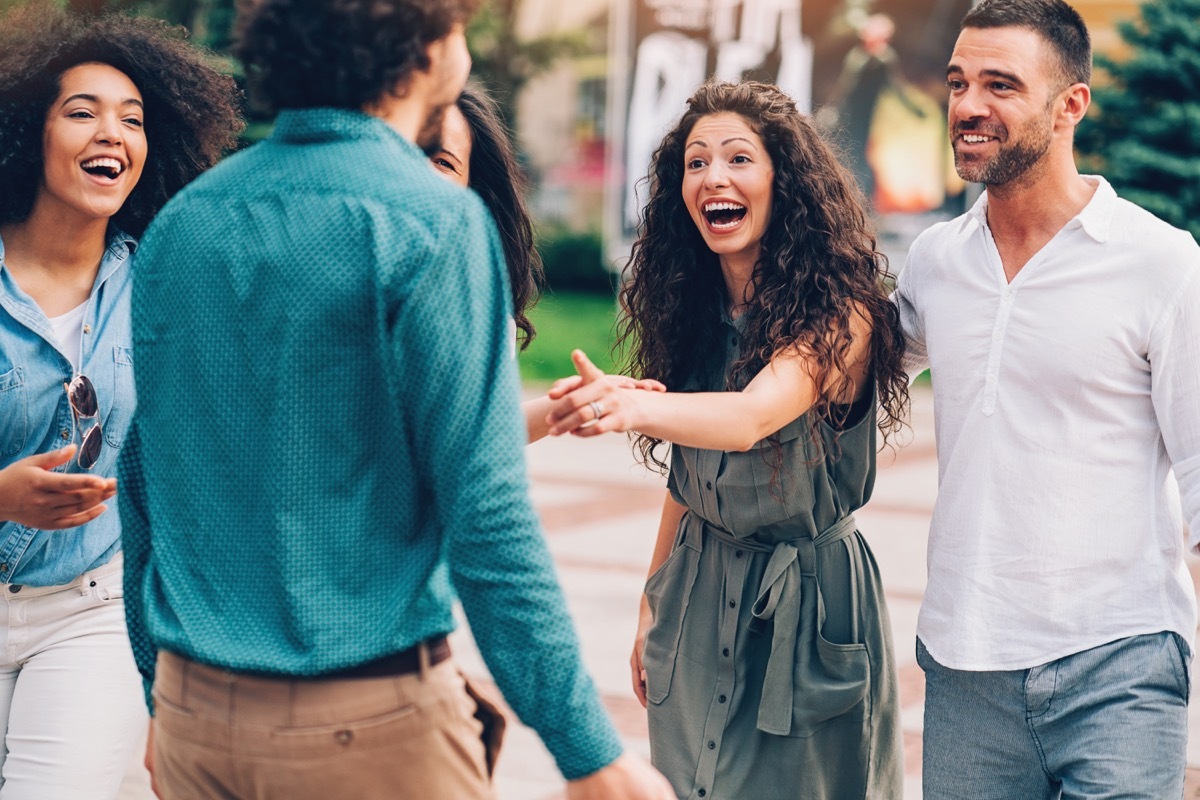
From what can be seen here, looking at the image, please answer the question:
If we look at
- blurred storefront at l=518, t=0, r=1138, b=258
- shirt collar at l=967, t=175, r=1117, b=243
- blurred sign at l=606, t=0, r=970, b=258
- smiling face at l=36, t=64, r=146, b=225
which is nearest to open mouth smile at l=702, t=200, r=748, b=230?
shirt collar at l=967, t=175, r=1117, b=243

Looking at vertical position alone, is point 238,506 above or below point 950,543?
above

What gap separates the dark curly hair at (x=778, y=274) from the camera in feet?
10.5

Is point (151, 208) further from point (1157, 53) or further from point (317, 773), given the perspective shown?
point (1157, 53)

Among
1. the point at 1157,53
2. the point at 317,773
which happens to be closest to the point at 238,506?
the point at 317,773

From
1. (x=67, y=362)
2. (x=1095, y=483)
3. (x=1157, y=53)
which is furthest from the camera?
(x=1157, y=53)

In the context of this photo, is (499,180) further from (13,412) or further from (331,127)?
(331,127)

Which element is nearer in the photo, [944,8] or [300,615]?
[300,615]

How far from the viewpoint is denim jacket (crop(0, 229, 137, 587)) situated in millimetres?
3066

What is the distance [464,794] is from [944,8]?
19.2m

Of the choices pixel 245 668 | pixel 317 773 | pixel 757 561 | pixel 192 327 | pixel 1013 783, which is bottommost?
pixel 1013 783

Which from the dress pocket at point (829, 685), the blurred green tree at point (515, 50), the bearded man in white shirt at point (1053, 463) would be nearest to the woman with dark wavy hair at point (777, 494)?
the dress pocket at point (829, 685)

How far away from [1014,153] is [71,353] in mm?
2041

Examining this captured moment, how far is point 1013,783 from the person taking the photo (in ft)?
9.98

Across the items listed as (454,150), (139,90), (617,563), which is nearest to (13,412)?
(139,90)
